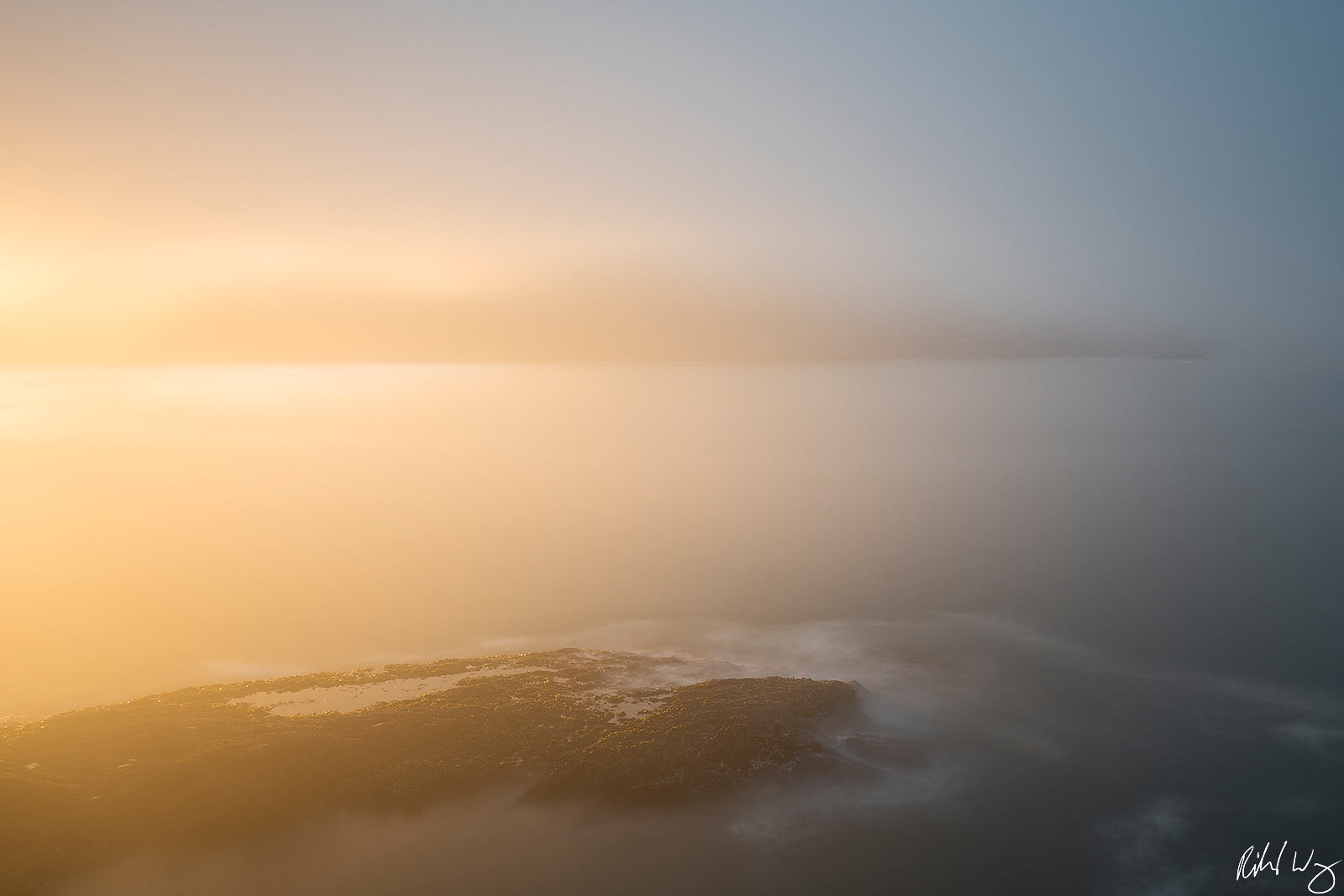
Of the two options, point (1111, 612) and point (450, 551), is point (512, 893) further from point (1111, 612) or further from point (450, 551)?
point (450, 551)

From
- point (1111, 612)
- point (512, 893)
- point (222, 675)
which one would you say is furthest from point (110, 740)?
point (1111, 612)
